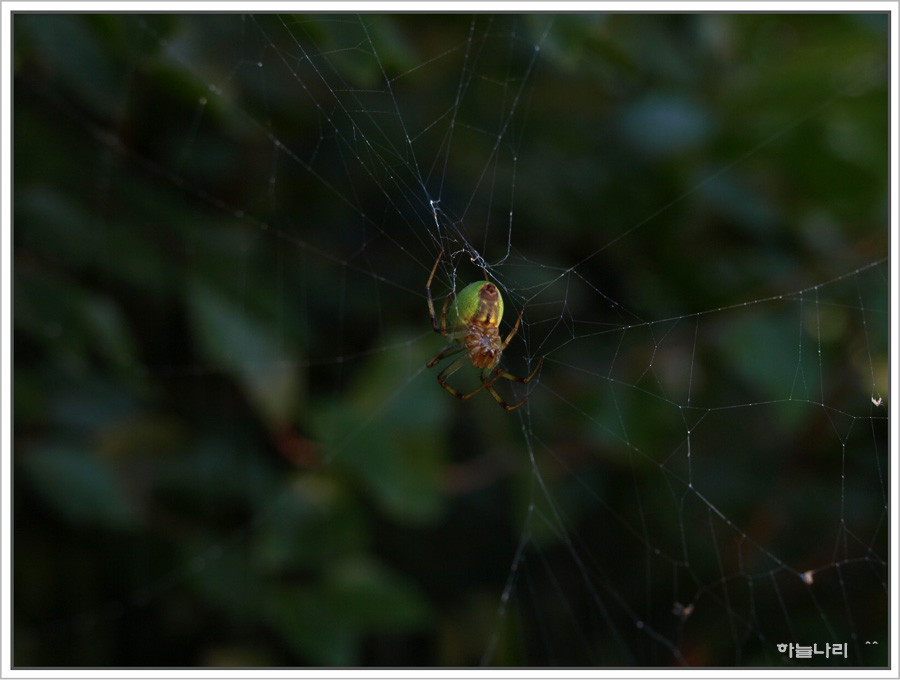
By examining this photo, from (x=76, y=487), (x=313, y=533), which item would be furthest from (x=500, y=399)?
(x=76, y=487)

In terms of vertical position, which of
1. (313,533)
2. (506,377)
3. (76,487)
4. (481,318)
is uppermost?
(481,318)

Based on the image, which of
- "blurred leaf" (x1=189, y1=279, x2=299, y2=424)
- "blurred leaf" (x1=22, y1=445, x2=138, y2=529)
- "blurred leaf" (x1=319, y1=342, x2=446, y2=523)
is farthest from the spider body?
"blurred leaf" (x1=22, y1=445, x2=138, y2=529)

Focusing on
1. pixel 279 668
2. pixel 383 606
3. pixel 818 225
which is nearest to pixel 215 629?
pixel 279 668

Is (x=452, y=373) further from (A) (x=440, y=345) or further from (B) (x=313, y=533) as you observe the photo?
(B) (x=313, y=533)

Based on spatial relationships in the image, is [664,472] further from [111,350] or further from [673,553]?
[111,350]

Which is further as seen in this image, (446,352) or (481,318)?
(446,352)

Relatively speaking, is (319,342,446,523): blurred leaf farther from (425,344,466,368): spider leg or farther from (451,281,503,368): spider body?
(451,281,503,368): spider body

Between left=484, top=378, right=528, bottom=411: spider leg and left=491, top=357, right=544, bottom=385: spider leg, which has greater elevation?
left=491, top=357, right=544, bottom=385: spider leg

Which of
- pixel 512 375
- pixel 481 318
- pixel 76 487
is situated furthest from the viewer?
pixel 512 375
